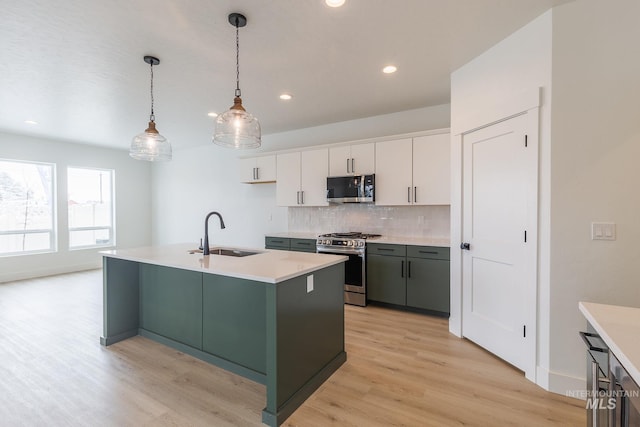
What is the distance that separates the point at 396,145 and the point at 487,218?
1.70 m

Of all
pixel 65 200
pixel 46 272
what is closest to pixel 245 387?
pixel 46 272

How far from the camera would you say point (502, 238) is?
2.59 m

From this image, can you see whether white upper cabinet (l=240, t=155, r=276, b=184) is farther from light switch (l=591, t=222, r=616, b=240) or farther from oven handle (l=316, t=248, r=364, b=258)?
light switch (l=591, t=222, r=616, b=240)

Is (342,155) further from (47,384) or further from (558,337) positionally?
(47,384)

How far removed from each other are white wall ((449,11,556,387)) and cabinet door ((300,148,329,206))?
6.57ft

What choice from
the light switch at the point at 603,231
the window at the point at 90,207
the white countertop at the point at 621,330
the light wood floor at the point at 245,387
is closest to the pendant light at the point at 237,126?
the light wood floor at the point at 245,387

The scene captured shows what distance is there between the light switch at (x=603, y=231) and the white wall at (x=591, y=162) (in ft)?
0.10

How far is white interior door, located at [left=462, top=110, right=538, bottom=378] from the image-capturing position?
7.59ft

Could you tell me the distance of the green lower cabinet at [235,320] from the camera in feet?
7.66

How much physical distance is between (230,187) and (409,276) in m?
4.04

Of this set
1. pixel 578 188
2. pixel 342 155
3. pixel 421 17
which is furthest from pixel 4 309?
pixel 578 188

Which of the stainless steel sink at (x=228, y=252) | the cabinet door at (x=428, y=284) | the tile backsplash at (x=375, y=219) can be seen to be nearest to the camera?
the stainless steel sink at (x=228, y=252)

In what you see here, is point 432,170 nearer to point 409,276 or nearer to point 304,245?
point 409,276

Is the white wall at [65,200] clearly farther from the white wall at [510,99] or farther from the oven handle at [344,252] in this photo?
the white wall at [510,99]
